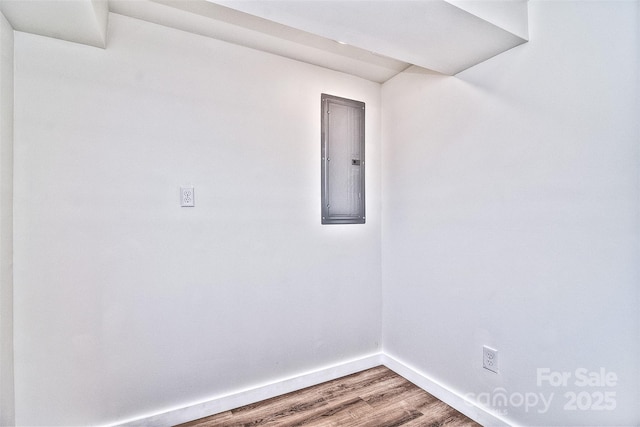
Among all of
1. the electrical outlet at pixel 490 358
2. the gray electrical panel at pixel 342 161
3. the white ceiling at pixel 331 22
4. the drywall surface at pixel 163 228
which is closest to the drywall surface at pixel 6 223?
the drywall surface at pixel 163 228

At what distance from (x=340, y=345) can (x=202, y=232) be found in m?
1.25

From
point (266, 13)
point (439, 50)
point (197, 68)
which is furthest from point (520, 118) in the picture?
point (197, 68)

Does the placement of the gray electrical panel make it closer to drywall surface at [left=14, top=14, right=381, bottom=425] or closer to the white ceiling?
drywall surface at [left=14, top=14, right=381, bottom=425]

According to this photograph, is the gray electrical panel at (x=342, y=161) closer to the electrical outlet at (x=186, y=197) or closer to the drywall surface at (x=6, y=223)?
the electrical outlet at (x=186, y=197)

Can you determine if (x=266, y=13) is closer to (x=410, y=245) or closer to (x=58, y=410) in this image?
(x=410, y=245)

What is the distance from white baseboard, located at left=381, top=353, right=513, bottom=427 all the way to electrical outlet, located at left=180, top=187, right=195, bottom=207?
5.90ft

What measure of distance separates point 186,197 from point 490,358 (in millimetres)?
1869

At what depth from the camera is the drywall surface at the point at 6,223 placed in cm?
130

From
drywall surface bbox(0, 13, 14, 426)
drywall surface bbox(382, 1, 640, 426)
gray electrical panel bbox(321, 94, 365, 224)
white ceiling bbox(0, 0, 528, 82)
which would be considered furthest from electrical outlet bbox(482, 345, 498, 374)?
drywall surface bbox(0, 13, 14, 426)

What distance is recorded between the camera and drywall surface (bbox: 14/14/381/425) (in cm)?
147

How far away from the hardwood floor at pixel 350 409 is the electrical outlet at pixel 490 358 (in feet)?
1.08

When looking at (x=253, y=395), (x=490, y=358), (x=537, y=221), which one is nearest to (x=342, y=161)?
(x=537, y=221)

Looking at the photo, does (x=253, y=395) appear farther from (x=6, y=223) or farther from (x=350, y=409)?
(x=6, y=223)

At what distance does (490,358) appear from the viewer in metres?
1.68
